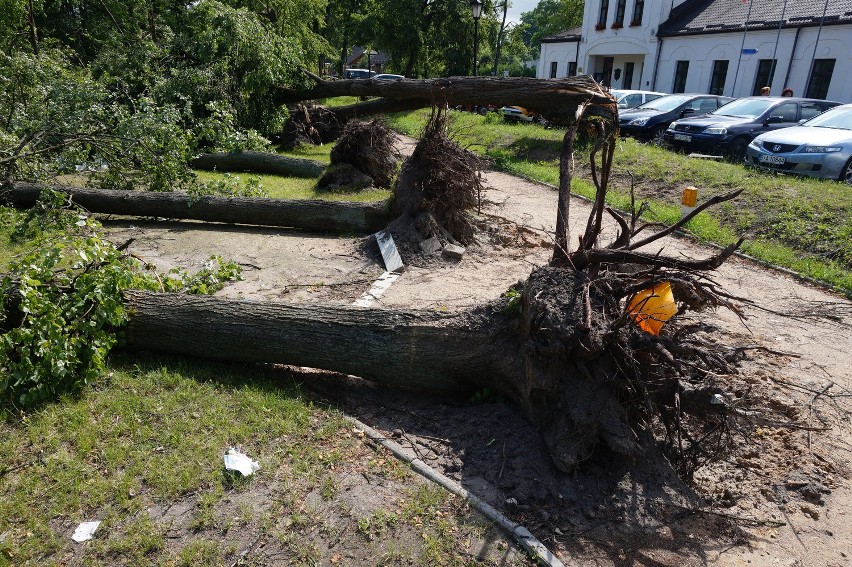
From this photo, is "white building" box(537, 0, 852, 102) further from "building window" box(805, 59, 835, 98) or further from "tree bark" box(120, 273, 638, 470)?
"tree bark" box(120, 273, 638, 470)

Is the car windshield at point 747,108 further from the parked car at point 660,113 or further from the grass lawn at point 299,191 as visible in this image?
the grass lawn at point 299,191

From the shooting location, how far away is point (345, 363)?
4340 millimetres

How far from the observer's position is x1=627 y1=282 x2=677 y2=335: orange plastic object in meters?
3.59

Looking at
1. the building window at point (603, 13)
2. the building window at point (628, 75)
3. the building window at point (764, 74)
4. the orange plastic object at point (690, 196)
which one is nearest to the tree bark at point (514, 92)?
the orange plastic object at point (690, 196)

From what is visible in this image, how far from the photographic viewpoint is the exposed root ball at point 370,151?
36.0 ft

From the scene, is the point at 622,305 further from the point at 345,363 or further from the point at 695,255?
the point at 695,255

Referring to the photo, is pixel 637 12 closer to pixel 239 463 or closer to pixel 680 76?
pixel 680 76

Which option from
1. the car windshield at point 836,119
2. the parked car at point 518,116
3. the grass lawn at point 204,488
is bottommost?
the grass lawn at point 204,488

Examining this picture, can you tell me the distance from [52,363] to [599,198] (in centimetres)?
388

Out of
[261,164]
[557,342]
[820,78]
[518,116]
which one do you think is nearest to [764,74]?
→ [820,78]

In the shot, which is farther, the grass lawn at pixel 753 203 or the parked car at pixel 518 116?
the parked car at pixel 518 116

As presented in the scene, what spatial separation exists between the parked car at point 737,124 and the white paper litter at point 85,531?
13.2 m

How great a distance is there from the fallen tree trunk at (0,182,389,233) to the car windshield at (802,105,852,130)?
8.87 metres

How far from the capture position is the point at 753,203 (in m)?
9.12
